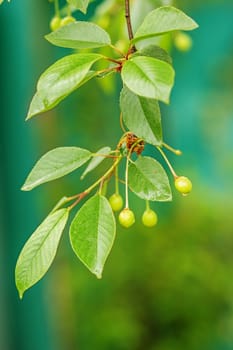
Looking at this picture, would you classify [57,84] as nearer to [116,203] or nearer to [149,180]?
[149,180]

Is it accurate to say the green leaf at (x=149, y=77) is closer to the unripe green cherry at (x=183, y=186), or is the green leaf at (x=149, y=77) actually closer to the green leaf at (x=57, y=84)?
the green leaf at (x=57, y=84)

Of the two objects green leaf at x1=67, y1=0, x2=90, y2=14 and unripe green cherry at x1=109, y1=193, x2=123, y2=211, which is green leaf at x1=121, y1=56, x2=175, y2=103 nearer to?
green leaf at x1=67, y1=0, x2=90, y2=14

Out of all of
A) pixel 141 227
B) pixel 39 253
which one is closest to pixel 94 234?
pixel 39 253

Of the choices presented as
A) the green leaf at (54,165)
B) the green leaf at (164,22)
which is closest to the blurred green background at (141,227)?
the green leaf at (54,165)

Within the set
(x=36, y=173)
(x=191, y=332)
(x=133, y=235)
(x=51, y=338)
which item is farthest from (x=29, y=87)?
(x=36, y=173)

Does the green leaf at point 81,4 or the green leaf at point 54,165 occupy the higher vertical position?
the green leaf at point 81,4
